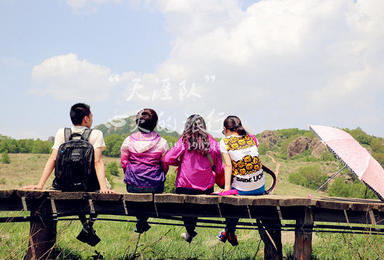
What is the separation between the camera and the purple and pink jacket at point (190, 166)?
4.45 m

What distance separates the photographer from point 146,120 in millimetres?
4504

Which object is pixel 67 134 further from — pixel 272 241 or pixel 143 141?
pixel 272 241

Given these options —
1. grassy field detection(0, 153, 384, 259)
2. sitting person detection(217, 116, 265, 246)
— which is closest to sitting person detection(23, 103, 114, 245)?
grassy field detection(0, 153, 384, 259)

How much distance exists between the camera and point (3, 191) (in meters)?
3.86

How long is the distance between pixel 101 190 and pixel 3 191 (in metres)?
1.01

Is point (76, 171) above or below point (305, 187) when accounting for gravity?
above

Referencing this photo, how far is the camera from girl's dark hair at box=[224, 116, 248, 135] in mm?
4801

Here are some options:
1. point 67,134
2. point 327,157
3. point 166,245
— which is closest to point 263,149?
point 327,157

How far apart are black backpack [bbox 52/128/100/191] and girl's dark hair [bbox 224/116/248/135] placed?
5.92 ft

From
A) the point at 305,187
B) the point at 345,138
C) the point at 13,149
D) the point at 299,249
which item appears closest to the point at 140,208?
the point at 299,249

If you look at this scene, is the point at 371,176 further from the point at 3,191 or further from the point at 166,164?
the point at 3,191

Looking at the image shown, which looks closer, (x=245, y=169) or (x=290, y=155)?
(x=245, y=169)

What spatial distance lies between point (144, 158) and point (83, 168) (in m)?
0.76

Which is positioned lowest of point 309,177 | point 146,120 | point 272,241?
point 309,177
